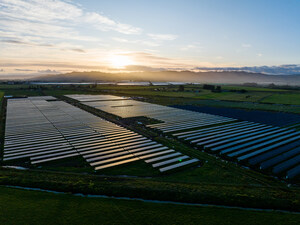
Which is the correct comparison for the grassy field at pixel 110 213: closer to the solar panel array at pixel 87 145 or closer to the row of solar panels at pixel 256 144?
the solar panel array at pixel 87 145

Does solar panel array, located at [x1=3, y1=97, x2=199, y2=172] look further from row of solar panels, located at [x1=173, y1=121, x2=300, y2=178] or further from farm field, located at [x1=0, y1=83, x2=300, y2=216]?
row of solar panels, located at [x1=173, y1=121, x2=300, y2=178]

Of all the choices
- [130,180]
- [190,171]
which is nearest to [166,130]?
[190,171]

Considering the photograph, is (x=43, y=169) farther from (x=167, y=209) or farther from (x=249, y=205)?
(x=249, y=205)

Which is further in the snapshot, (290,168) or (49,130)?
(49,130)

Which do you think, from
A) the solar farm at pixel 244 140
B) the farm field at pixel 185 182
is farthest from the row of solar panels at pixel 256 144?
the farm field at pixel 185 182

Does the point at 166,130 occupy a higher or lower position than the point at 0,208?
higher

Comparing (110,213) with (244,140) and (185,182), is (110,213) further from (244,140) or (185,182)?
(244,140)

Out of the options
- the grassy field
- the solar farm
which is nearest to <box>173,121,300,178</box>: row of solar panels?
the solar farm

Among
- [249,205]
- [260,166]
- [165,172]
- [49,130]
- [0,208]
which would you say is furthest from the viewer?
[49,130]
